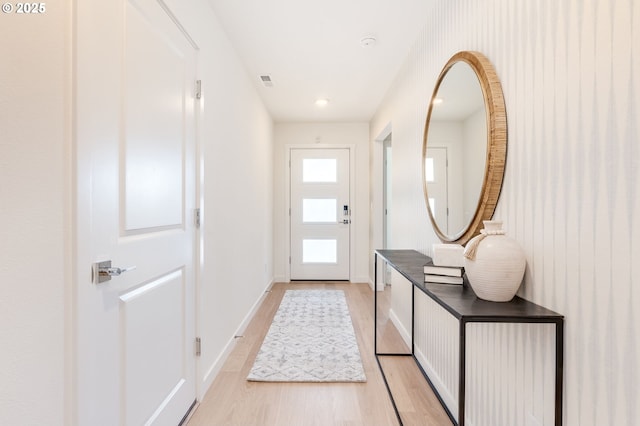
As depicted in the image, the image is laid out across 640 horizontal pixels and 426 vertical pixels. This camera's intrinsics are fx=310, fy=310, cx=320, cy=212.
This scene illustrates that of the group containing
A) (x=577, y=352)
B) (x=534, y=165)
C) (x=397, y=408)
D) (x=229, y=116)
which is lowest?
(x=397, y=408)

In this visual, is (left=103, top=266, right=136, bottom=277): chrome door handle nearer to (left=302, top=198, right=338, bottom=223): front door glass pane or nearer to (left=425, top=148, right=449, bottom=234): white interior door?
(left=425, top=148, right=449, bottom=234): white interior door

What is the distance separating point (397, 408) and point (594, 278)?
1344 mm

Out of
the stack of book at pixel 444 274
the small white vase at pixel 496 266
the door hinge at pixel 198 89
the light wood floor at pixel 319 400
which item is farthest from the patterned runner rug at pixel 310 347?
the door hinge at pixel 198 89

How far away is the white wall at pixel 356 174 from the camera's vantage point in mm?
4809

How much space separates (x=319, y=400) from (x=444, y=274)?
1102 mm

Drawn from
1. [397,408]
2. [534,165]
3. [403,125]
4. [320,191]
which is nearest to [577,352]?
Result: [534,165]

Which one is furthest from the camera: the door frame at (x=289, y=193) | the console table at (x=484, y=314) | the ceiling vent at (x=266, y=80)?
the door frame at (x=289, y=193)

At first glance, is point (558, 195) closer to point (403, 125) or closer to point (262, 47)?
point (403, 125)

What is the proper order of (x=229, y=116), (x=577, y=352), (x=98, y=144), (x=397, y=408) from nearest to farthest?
(x=577, y=352) < (x=98, y=144) < (x=397, y=408) < (x=229, y=116)

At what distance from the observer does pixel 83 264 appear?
3.14 ft

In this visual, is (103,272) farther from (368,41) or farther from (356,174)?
(356,174)

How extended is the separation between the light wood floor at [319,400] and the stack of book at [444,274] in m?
0.84

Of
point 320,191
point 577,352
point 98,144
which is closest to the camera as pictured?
point 577,352

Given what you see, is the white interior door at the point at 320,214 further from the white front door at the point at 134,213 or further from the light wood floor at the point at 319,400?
the white front door at the point at 134,213
